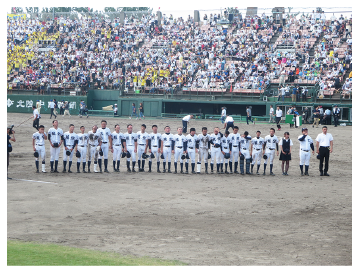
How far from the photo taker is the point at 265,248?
9281mm

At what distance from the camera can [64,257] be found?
8.31 m

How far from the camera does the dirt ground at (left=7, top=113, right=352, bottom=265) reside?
30.1 ft

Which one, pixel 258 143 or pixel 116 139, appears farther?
pixel 258 143

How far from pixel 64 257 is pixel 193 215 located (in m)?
4.24

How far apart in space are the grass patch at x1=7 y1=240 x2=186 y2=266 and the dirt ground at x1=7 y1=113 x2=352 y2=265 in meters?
0.37

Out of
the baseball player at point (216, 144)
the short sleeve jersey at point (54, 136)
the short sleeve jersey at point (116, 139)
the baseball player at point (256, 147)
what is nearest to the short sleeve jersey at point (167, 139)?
the baseball player at point (216, 144)

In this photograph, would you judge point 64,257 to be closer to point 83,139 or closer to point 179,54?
point 83,139

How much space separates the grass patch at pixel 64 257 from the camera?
797 cm

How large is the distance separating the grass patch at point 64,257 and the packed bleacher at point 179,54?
31.1 m

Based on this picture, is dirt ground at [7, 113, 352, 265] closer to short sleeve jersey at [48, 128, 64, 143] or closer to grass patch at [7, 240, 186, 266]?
grass patch at [7, 240, 186, 266]

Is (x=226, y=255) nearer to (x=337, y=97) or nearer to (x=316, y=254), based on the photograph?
(x=316, y=254)

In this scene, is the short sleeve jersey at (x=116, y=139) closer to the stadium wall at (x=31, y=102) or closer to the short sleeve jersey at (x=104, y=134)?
the short sleeve jersey at (x=104, y=134)

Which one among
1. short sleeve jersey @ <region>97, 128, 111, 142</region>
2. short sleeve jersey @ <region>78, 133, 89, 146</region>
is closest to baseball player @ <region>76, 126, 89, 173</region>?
short sleeve jersey @ <region>78, 133, 89, 146</region>

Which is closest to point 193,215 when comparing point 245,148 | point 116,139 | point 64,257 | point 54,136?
point 64,257
